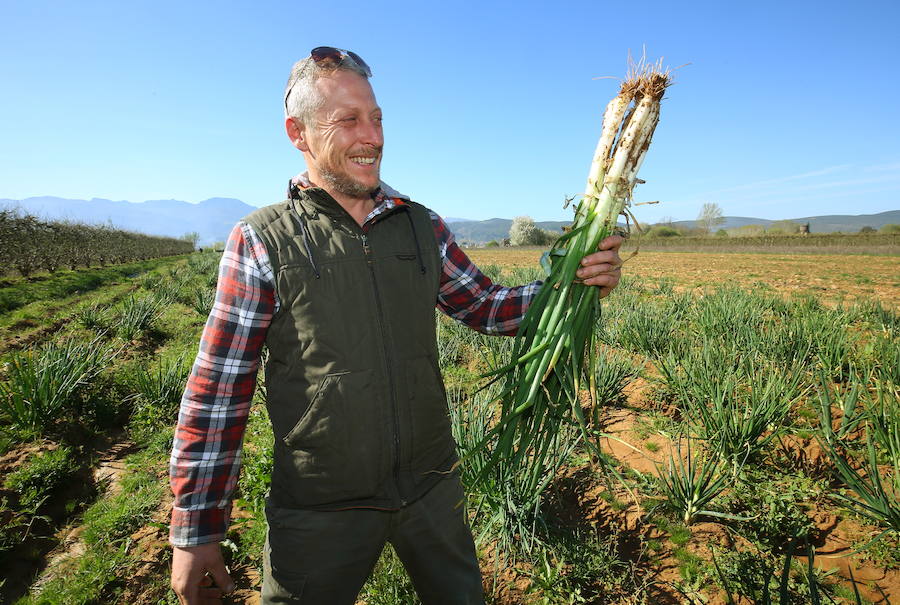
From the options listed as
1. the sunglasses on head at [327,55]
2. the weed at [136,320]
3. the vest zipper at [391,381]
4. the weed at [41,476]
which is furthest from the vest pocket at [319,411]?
the weed at [136,320]

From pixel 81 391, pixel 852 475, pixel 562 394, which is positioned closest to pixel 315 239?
pixel 562 394

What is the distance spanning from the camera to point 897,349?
10.5ft

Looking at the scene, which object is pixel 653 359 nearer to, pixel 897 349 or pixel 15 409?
pixel 897 349

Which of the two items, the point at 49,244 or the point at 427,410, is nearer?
the point at 427,410

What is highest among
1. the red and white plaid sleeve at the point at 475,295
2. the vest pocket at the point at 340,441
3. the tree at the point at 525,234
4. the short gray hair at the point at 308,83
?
the tree at the point at 525,234

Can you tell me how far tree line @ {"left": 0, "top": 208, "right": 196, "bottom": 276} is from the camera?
13.5 metres

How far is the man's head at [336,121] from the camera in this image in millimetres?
1311

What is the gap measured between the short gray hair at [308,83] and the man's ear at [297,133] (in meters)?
0.02

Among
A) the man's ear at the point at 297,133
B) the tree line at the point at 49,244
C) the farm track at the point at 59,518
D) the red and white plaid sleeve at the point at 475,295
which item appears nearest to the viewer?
the man's ear at the point at 297,133

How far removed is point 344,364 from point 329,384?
7cm

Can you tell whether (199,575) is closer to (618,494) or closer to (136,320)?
(618,494)

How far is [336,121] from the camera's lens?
131 centimetres

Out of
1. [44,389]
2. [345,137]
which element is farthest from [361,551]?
[44,389]

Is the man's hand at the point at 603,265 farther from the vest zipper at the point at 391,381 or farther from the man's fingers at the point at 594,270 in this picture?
the vest zipper at the point at 391,381
